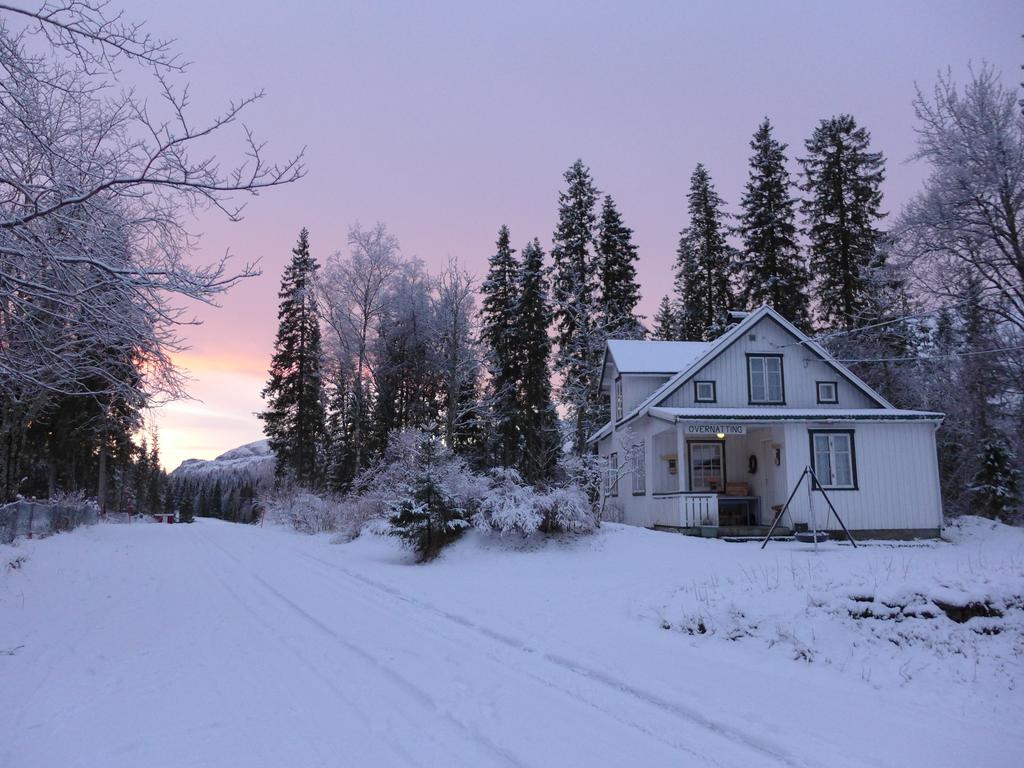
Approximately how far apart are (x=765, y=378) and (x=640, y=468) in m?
4.89

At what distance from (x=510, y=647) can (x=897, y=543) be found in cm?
1404

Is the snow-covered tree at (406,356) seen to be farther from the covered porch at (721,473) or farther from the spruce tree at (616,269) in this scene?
the covered porch at (721,473)

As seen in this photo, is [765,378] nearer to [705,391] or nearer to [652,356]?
[705,391]

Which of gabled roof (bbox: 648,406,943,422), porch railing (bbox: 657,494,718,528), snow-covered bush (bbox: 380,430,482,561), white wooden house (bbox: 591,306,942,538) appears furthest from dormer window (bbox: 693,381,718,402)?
snow-covered bush (bbox: 380,430,482,561)

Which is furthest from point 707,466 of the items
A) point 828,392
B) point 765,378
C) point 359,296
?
point 359,296

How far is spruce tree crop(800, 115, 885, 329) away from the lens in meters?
32.5

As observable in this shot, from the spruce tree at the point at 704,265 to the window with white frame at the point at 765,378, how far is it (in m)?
14.5

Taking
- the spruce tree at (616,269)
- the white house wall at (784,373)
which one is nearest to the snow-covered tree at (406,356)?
the spruce tree at (616,269)

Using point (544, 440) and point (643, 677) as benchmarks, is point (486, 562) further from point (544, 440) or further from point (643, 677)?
point (544, 440)

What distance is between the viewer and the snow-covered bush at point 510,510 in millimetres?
13898

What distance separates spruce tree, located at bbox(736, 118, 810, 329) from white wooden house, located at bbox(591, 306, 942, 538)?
11.4 meters

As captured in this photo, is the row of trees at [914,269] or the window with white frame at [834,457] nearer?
the row of trees at [914,269]

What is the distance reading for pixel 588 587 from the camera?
10562mm

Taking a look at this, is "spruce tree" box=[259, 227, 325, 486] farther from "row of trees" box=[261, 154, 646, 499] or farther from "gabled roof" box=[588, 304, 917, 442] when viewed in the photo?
"gabled roof" box=[588, 304, 917, 442]
